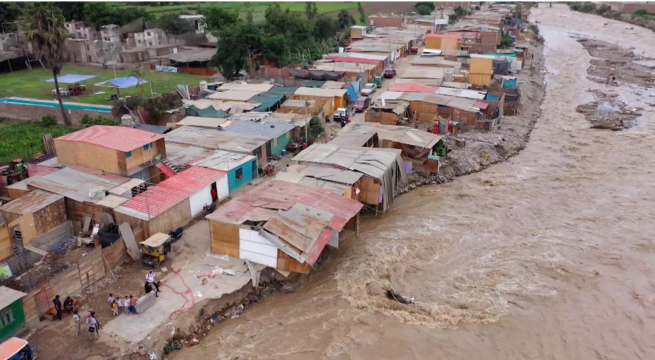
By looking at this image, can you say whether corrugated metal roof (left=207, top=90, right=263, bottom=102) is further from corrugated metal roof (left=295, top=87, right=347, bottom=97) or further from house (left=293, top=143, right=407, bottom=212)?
house (left=293, top=143, right=407, bottom=212)

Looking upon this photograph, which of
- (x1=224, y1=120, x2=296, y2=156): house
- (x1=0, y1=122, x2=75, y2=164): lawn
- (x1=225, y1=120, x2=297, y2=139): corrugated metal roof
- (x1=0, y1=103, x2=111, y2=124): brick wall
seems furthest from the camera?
(x1=0, y1=103, x2=111, y2=124): brick wall

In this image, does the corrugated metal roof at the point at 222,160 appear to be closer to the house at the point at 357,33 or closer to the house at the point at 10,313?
the house at the point at 10,313

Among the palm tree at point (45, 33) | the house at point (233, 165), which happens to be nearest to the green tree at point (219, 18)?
the palm tree at point (45, 33)

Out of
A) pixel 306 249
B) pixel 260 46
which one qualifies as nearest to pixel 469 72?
pixel 260 46

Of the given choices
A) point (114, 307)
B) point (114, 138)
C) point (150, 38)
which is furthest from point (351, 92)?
point (150, 38)

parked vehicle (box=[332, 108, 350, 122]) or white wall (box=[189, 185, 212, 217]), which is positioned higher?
parked vehicle (box=[332, 108, 350, 122])

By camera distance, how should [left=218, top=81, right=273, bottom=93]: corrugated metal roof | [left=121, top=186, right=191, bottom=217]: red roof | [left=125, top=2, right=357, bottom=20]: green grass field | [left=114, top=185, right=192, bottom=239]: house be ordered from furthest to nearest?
[left=125, top=2, right=357, bottom=20]: green grass field → [left=218, top=81, right=273, bottom=93]: corrugated metal roof → [left=121, top=186, right=191, bottom=217]: red roof → [left=114, top=185, right=192, bottom=239]: house

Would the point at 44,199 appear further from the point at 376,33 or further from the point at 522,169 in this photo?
the point at 376,33

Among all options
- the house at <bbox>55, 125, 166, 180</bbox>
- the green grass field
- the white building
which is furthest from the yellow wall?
the white building
